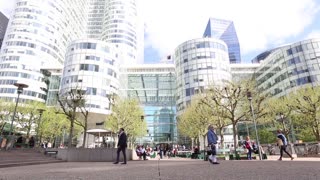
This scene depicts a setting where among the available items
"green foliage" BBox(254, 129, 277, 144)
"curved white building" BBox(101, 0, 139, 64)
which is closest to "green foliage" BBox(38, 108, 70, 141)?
"green foliage" BBox(254, 129, 277, 144)

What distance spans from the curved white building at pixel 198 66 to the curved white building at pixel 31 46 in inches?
1951

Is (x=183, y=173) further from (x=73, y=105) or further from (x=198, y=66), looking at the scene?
(x=198, y=66)

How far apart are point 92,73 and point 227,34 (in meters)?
143

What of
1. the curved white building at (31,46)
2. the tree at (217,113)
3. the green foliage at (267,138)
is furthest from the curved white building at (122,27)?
the tree at (217,113)

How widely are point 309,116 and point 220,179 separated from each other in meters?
28.4

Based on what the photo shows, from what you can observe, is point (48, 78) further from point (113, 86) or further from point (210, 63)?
point (210, 63)

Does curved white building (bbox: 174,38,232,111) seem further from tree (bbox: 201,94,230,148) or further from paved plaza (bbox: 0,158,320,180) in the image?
paved plaza (bbox: 0,158,320,180)

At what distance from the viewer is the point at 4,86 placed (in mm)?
71625

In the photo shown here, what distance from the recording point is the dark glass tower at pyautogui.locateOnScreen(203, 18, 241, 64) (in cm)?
16775

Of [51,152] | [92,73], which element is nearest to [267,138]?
[51,152]

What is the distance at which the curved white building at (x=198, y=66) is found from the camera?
2178 inches

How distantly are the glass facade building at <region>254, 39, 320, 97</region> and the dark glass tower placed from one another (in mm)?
111123

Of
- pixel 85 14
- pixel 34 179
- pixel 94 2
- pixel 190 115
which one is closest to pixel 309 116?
pixel 190 115

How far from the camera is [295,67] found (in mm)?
52688
